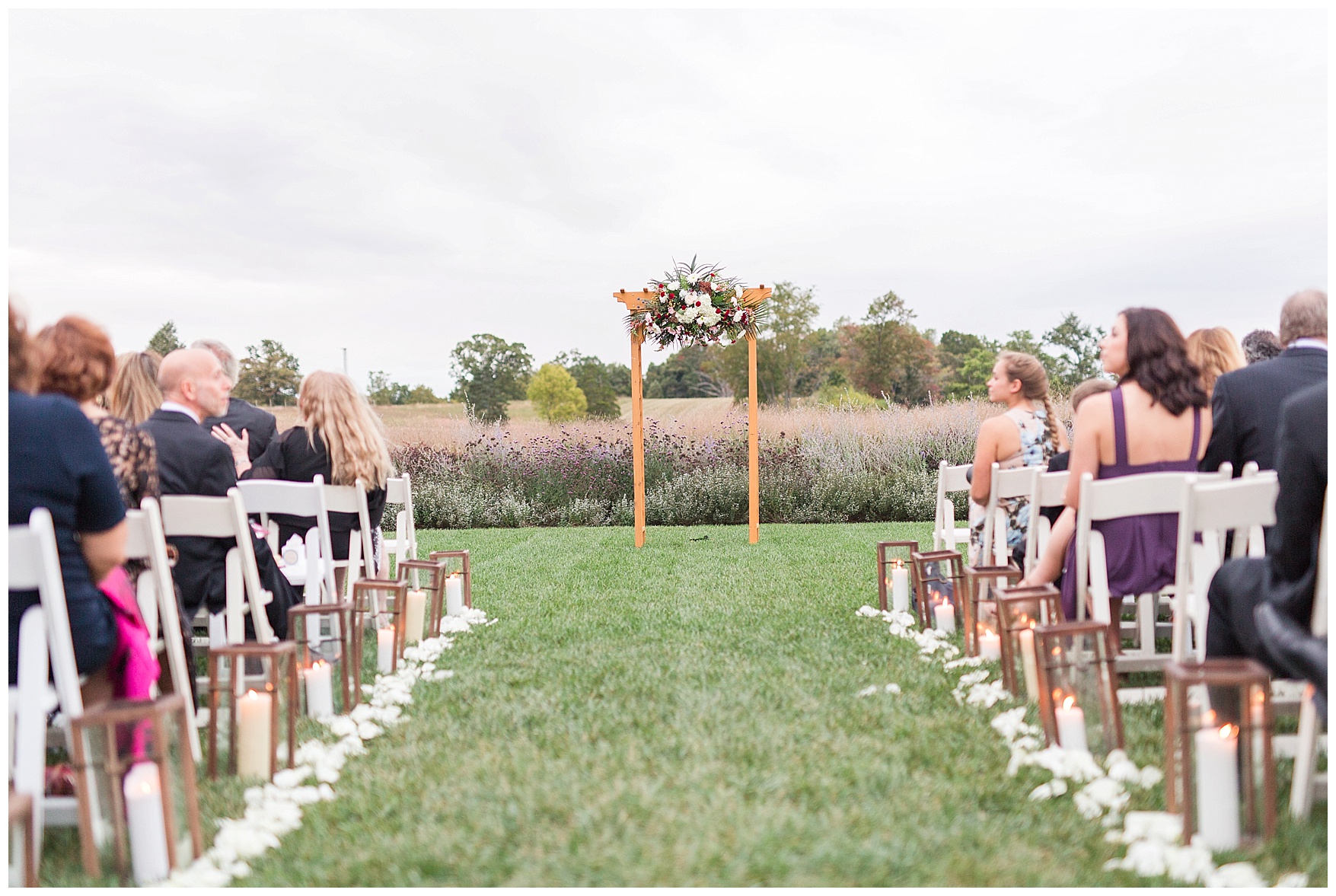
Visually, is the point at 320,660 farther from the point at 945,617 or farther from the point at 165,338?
the point at 165,338

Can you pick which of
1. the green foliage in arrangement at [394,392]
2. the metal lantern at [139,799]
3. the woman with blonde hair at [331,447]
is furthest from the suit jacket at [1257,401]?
the green foliage in arrangement at [394,392]

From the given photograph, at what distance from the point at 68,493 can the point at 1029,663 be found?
125 inches

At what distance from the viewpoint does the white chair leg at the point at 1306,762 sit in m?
2.25

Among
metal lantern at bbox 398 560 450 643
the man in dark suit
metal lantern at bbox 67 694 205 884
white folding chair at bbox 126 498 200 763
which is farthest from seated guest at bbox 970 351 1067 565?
metal lantern at bbox 67 694 205 884

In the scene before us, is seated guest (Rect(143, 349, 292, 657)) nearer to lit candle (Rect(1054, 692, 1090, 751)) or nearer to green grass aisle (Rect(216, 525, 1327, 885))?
green grass aisle (Rect(216, 525, 1327, 885))

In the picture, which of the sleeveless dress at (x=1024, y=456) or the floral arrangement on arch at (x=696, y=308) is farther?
the floral arrangement on arch at (x=696, y=308)

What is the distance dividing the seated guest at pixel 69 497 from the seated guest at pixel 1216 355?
4.42 meters

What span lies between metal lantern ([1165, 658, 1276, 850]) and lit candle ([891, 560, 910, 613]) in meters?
3.08

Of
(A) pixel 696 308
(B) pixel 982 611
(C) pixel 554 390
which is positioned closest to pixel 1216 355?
(B) pixel 982 611

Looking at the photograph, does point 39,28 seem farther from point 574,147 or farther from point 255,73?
point 574,147

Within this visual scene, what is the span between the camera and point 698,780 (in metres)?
2.73

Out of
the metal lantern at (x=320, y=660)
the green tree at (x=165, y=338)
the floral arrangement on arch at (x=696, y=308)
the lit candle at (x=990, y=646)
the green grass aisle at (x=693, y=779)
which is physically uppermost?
the green tree at (x=165, y=338)

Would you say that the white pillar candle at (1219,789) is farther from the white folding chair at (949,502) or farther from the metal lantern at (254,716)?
the white folding chair at (949,502)

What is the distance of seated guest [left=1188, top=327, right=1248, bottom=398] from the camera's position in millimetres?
4332
